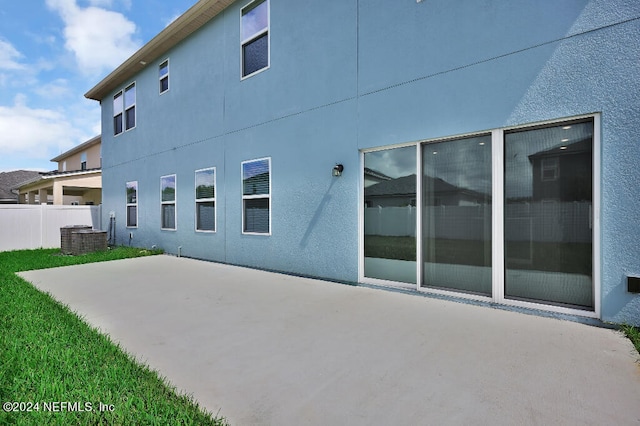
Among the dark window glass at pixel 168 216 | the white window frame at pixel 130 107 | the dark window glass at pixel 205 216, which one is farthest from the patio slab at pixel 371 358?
the white window frame at pixel 130 107

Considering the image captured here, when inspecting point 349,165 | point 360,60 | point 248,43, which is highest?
point 248,43

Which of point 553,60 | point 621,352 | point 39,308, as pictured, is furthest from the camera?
point 39,308

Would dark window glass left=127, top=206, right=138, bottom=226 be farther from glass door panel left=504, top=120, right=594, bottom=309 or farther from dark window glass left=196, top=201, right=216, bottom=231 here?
glass door panel left=504, top=120, right=594, bottom=309

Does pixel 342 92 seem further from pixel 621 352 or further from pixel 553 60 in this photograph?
pixel 621 352

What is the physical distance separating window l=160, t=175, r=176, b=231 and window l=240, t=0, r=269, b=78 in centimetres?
A: 422

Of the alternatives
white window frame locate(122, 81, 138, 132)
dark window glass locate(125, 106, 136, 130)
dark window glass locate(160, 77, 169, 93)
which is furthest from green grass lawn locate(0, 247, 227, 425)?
dark window glass locate(125, 106, 136, 130)

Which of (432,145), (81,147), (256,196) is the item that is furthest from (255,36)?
(81,147)

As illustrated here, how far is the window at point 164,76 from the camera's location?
9859 mm

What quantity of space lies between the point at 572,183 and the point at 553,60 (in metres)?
1.40

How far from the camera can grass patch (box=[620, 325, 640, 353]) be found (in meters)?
→ 2.87

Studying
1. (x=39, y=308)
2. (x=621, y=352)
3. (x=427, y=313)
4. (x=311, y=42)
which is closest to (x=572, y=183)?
(x=621, y=352)

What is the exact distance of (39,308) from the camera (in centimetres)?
418

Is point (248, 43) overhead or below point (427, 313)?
overhead

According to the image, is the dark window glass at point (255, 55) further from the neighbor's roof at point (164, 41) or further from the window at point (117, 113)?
the window at point (117, 113)
